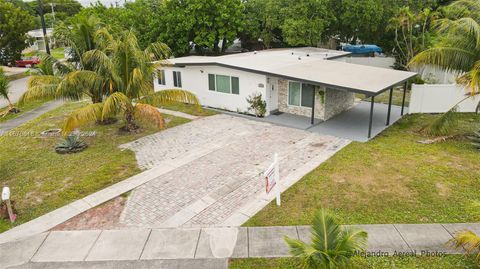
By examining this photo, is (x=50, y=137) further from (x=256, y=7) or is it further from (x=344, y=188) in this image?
(x=256, y=7)

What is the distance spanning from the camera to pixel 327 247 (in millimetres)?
5836

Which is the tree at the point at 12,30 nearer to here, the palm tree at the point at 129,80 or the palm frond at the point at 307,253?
the palm tree at the point at 129,80

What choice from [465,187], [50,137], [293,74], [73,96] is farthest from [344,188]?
[50,137]

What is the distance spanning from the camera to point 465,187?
33.9 feet

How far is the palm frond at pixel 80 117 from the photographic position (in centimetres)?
1258

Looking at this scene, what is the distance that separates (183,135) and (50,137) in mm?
6009

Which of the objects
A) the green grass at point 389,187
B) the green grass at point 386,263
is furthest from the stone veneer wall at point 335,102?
the green grass at point 386,263

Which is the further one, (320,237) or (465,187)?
(465,187)

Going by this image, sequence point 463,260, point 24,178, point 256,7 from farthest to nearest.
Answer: point 256,7 → point 24,178 → point 463,260

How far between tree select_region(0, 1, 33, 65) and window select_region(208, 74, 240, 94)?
2587 cm

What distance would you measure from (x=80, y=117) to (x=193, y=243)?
7417mm

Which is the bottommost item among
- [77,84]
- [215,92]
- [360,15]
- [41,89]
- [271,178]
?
[271,178]

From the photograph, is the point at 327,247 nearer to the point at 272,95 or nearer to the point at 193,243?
the point at 193,243

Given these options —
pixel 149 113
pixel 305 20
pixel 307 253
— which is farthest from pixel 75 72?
pixel 305 20
